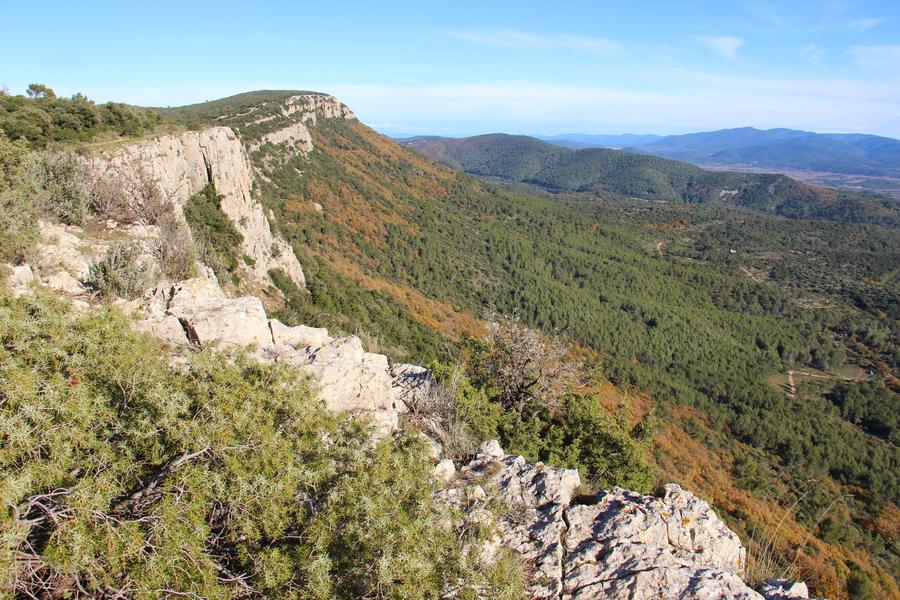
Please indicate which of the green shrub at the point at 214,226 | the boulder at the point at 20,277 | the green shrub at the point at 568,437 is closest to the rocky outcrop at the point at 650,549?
the green shrub at the point at 568,437

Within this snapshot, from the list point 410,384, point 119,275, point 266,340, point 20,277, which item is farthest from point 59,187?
point 410,384

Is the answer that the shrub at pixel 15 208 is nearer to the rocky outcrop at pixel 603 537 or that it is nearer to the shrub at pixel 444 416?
the shrub at pixel 444 416

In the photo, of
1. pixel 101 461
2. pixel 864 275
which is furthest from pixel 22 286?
pixel 864 275

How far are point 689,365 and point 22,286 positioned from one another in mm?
75564

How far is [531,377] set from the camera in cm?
1403

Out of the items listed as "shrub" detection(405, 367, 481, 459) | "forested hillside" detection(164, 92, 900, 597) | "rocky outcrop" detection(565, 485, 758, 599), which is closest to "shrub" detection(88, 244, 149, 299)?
"shrub" detection(405, 367, 481, 459)

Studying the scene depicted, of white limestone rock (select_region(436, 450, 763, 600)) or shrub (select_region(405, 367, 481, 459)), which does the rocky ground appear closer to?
white limestone rock (select_region(436, 450, 763, 600))

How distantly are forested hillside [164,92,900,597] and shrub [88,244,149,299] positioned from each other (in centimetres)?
968

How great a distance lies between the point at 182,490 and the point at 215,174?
2364 centimetres

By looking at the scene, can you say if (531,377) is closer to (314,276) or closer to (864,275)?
(314,276)

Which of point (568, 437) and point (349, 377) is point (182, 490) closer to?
point (349, 377)

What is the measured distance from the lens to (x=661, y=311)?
3164 inches

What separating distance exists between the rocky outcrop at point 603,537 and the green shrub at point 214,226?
15166mm

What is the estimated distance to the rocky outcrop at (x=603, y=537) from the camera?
20.0 feet
